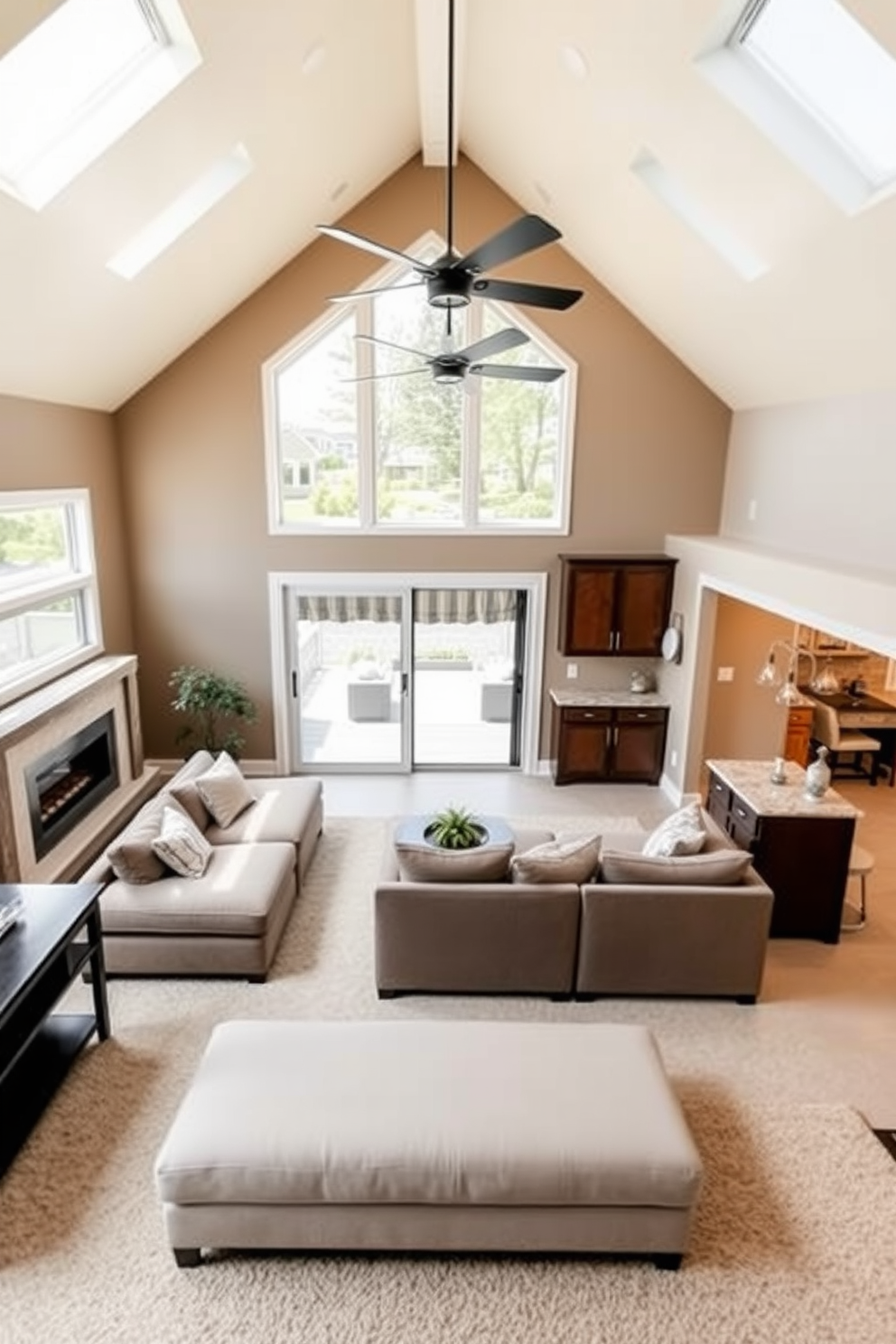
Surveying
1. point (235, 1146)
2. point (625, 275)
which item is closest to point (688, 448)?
point (625, 275)

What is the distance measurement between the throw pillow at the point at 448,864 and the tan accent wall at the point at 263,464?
3.64 metres

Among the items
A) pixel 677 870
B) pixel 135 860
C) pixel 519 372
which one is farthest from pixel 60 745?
pixel 677 870

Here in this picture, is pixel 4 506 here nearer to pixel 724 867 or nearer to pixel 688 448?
pixel 724 867

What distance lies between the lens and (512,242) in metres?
2.84

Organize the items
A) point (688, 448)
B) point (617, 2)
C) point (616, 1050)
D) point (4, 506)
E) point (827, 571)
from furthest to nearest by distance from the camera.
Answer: point (688, 448) < point (4, 506) < point (827, 571) < point (617, 2) < point (616, 1050)

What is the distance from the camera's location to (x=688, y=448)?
23.3ft

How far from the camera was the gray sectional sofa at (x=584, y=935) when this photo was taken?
13.3 feet

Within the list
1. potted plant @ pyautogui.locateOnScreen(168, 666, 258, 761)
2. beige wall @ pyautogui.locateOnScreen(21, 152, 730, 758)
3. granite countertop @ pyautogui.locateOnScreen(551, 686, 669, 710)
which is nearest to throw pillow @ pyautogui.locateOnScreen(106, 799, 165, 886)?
potted plant @ pyautogui.locateOnScreen(168, 666, 258, 761)

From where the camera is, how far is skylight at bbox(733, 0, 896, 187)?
125 inches

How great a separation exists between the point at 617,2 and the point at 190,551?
5.30m

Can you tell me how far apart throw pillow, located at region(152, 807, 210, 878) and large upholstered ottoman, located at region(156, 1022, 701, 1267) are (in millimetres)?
1734

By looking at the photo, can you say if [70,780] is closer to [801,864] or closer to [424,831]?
[424,831]

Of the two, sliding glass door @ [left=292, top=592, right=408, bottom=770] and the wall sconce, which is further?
sliding glass door @ [left=292, top=592, right=408, bottom=770]

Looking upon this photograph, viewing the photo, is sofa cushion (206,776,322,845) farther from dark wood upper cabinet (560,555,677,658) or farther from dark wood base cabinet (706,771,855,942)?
dark wood base cabinet (706,771,855,942)
